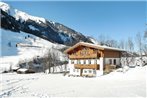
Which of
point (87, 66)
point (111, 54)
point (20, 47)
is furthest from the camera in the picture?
point (20, 47)

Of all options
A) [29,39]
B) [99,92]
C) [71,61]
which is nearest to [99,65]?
[71,61]

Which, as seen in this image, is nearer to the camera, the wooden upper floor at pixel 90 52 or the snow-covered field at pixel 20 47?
the wooden upper floor at pixel 90 52

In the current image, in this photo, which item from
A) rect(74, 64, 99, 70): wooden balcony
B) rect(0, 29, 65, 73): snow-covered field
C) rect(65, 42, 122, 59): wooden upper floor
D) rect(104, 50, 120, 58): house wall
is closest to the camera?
rect(65, 42, 122, 59): wooden upper floor

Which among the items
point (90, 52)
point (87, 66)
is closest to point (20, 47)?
point (87, 66)

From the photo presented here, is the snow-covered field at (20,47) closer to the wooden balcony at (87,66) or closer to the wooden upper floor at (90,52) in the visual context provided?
the wooden upper floor at (90,52)

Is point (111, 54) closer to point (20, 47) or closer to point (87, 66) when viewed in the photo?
point (87, 66)

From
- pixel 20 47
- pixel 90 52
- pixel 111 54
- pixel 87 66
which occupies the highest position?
pixel 20 47

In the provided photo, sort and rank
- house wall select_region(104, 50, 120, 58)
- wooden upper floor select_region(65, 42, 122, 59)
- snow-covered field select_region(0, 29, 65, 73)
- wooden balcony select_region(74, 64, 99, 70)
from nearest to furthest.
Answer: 1. wooden upper floor select_region(65, 42, 122, 59)
2. wooden balcony select_region(74, 64, 99, 70)
3. house wall select_region(104, 50, 120, 58)
4. snow-covered field select_region(0, 29, 65, 73)

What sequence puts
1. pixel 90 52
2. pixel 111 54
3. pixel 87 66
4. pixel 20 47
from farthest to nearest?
pixel 20 47, pixel 111 54, pixel 87 66, pixel 90 52

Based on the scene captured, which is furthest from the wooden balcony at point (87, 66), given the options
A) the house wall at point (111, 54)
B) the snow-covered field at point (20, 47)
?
A: the snow-covered field at point (20, 47)

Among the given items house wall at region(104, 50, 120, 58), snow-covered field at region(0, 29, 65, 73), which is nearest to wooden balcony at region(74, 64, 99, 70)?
house wall at region(104, 50, 120, 58)

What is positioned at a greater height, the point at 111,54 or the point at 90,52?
the point at 90,52

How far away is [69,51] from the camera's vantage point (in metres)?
53.3

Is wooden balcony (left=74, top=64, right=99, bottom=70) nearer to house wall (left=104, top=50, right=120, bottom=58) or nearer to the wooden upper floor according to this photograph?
the wooden upper floor
